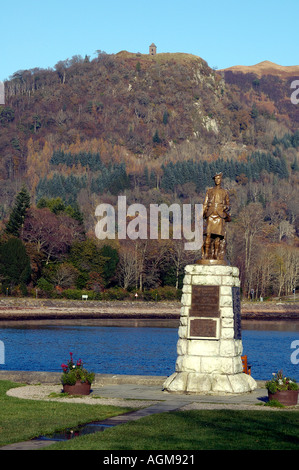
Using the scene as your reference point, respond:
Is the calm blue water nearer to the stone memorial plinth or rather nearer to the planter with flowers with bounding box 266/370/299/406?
the stone memorial plinth

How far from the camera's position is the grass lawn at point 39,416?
1677 centimetres

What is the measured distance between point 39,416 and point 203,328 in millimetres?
6336

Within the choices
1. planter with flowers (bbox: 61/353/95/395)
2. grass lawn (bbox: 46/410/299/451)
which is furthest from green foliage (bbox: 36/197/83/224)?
grass lawn (bbox: 46/410/299/451)

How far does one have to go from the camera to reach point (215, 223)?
24.7 m

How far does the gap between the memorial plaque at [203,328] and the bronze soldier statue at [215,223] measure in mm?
1981

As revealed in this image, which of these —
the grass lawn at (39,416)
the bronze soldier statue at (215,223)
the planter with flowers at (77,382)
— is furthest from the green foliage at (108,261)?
the grass lawn at (39,416)

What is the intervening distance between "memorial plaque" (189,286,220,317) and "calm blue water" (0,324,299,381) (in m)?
18.1

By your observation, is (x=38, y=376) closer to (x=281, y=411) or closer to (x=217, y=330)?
(x=217, y=330)

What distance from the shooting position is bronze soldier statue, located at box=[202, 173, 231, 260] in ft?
80.9

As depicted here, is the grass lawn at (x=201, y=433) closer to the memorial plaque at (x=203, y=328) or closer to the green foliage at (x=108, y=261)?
the memorial plaque at (x=203, y=328)

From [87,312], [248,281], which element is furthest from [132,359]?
[248,281]
